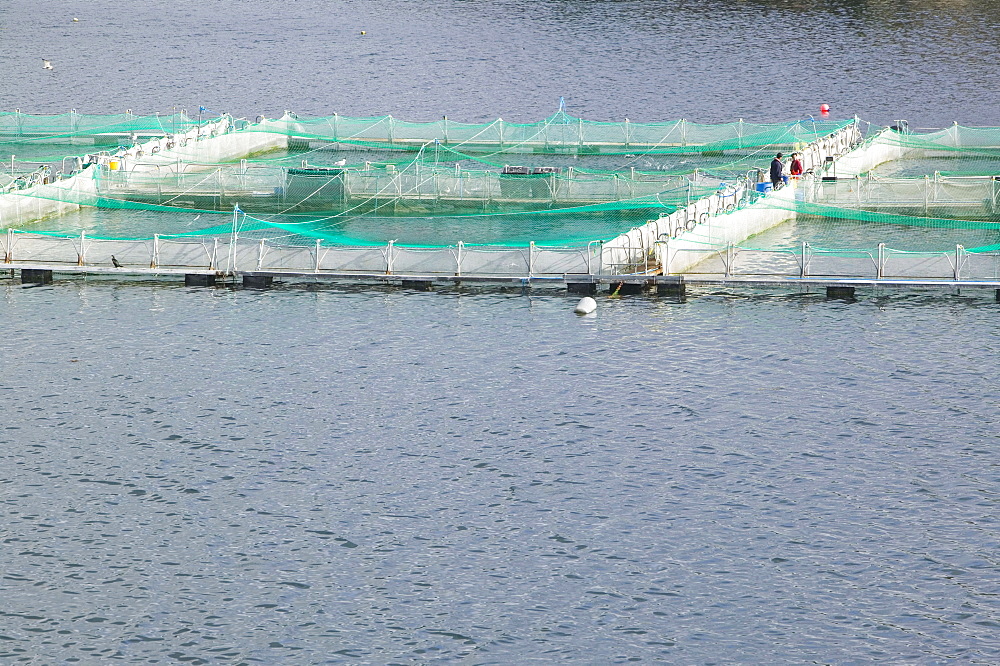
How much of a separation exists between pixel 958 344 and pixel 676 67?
76.7 metres

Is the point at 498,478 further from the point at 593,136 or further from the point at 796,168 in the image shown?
the point at 593,136

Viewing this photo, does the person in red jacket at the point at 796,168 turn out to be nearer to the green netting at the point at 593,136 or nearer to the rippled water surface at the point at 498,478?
the rippled water surface at the point at 498,478

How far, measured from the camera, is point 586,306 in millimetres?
43094

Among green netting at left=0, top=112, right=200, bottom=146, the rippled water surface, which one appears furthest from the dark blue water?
the rippled water surface

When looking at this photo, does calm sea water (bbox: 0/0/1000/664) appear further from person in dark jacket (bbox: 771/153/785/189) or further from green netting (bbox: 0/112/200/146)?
green netting (bbox: 0/112/200/146)

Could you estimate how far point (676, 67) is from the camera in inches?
4481

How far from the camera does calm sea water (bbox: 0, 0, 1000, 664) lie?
25094mm

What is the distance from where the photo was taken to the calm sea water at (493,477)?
2509 centimetres

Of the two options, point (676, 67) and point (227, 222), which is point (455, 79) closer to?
point (676, 67)

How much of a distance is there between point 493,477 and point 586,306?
12435 mm

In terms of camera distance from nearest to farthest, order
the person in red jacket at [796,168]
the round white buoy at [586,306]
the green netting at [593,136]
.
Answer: the round white buoy at [586,306], the person in red jacket at [796,168], the green netting at [593,136]

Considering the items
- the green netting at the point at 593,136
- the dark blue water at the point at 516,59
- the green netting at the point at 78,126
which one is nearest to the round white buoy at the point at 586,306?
the green netting at the point at 593,136

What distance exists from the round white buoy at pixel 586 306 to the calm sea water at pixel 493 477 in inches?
19.5

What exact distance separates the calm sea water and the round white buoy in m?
0.49
